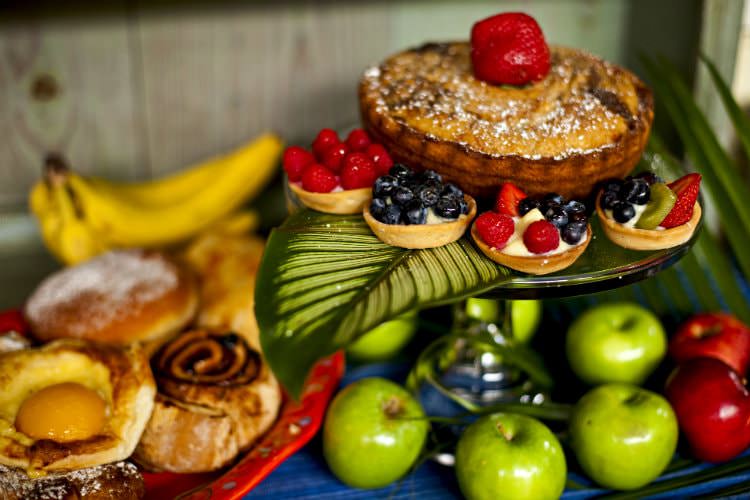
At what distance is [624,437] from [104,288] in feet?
2.49

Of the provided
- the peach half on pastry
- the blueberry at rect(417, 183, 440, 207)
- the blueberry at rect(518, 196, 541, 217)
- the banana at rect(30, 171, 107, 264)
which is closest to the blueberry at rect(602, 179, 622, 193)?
the blueberry at rect(518, 196, 541, 217)

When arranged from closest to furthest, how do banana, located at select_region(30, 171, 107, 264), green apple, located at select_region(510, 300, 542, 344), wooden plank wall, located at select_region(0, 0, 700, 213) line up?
green apple, located at select_region(510, 300, 542, 344) < banana, located at select_region(30, 171, 107, 264) < wooden plank wall, located at select_region(0, 0, 700, 213)

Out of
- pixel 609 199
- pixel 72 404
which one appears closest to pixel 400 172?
pixel 609 199

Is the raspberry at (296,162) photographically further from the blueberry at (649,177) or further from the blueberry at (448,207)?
the blueberry at (649,177)

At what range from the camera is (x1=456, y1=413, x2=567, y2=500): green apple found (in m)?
0.80

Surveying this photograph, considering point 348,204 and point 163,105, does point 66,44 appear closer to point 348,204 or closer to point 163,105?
point 163,105

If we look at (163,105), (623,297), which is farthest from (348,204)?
(163,105)

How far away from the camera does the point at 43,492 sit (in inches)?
29.3

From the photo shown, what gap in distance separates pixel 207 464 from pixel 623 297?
746 millimetres

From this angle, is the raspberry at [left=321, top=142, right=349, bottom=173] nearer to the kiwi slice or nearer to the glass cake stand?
the glass cake stand

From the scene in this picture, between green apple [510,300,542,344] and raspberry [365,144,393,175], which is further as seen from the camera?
green apple [510,300,542,344]

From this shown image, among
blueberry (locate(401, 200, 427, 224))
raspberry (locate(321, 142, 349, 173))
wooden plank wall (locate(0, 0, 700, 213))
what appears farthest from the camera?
wooden plank wall (locate(0, 0, 700, 213))

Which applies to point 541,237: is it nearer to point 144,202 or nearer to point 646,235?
point 646,235

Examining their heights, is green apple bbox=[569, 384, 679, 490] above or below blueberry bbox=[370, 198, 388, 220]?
below
